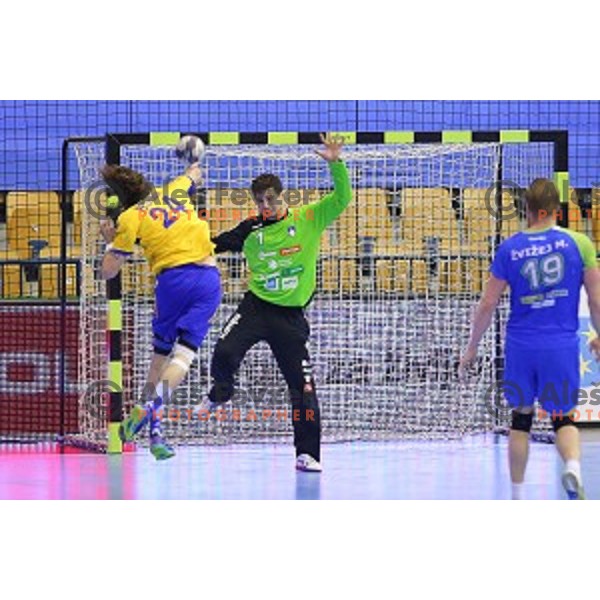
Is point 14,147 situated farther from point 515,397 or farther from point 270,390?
point 515,397

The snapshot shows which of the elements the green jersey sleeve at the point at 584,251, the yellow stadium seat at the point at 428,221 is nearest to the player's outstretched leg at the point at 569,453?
the green jersey sleeve at the point at 584,251

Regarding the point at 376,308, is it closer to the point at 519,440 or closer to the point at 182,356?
the point at 182,356

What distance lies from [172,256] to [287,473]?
5.41 feet

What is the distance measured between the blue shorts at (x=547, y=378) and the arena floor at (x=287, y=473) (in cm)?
106

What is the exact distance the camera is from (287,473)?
38.4 ft

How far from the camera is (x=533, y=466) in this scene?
12.2 m

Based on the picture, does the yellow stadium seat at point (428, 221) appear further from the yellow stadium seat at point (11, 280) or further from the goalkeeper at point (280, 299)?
the yellow stadium seat at point (11, 280)

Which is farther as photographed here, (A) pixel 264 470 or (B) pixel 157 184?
(B) pixel 157 184

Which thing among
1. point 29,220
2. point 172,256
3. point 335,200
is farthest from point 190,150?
point 29,220

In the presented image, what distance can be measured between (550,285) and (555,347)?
0.33 meters

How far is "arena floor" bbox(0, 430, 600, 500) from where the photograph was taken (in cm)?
1045

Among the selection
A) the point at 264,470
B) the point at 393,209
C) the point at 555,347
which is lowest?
the point at 264,470

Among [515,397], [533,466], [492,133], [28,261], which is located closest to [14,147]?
[28,261]

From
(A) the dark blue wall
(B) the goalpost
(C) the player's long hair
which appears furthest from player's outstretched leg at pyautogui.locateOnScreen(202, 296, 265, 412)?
(A) the dark blue wall
